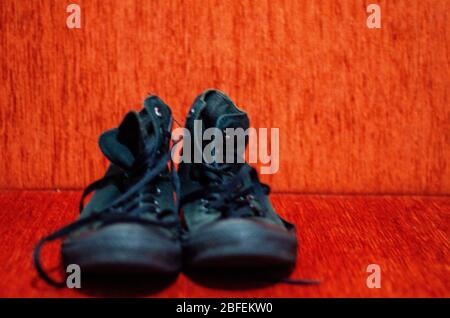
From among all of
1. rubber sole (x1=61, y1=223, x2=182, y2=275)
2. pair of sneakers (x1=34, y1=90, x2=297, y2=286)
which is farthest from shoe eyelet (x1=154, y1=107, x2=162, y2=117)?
rubber sole (x1=61, y1=223, x2=182, y2=275)

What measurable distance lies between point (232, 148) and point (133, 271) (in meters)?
0.27

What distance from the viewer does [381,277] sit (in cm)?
64

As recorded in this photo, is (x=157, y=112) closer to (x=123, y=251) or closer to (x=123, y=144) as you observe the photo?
(x=123, y=144)

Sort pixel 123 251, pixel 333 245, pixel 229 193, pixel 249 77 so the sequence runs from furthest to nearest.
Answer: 1. pixel 249 77
2. pixel 333 245
3. pixel 229 193
4. pixel 123 251

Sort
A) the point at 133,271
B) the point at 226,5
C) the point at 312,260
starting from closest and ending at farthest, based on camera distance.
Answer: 1. the point at 133,271
2. the point at 312,260
3. the point at 226,5

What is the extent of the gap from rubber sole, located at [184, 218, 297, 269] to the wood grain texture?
1.43ft

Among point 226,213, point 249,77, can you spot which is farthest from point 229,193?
point 249,77

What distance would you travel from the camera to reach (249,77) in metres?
0.97

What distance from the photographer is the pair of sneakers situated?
→ 545 mm

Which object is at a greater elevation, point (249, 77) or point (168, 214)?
point (249, 77)

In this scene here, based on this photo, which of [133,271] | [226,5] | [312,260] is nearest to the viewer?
[133,271]

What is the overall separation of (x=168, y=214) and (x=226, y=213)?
7 centimetres

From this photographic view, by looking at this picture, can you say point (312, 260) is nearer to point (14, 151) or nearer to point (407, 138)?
point (407, 138)
